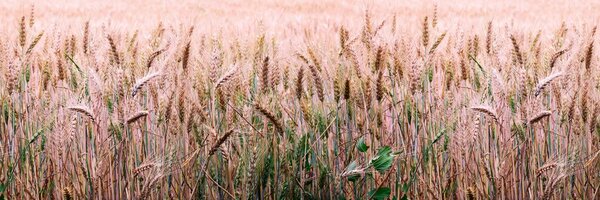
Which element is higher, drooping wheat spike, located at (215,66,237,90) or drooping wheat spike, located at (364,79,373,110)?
drooping wheat spike, located at (215,66,237,90)

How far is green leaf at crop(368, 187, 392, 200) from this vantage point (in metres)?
1.67

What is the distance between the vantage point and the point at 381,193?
168 centimetres

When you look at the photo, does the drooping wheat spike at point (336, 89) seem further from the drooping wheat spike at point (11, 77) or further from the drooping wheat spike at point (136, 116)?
the drooping wheat spike at point (11, 77)

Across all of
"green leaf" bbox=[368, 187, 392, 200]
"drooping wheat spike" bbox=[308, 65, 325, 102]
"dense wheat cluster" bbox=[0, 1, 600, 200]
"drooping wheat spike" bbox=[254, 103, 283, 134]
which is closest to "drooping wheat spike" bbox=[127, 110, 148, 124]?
"dense wheat cluster" bbox=[0, 1, 600, 200]

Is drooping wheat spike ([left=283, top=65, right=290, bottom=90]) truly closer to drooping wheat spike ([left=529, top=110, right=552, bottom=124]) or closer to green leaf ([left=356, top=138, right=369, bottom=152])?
green leaf ([left=356, top=138, right=369, bottom=152])

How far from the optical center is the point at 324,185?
5.78ft

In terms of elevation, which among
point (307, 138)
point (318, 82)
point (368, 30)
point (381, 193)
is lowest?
point (381, 193)

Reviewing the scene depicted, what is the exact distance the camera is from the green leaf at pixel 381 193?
65.9 inches

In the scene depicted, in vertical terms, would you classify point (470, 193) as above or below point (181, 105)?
below

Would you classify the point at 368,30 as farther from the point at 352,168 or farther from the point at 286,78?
the point at 352,168

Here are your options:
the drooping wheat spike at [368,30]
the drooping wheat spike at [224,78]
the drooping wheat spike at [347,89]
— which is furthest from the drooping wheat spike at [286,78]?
the drooping wheat spike at [224,78]

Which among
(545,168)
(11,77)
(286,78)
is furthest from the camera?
(286,78)

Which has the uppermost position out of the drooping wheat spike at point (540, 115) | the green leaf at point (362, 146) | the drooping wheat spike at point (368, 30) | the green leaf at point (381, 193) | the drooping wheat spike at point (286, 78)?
the drooping wheat spike at point (368, 30)

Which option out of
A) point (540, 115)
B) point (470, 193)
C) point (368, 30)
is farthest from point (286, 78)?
point (540, 115)
